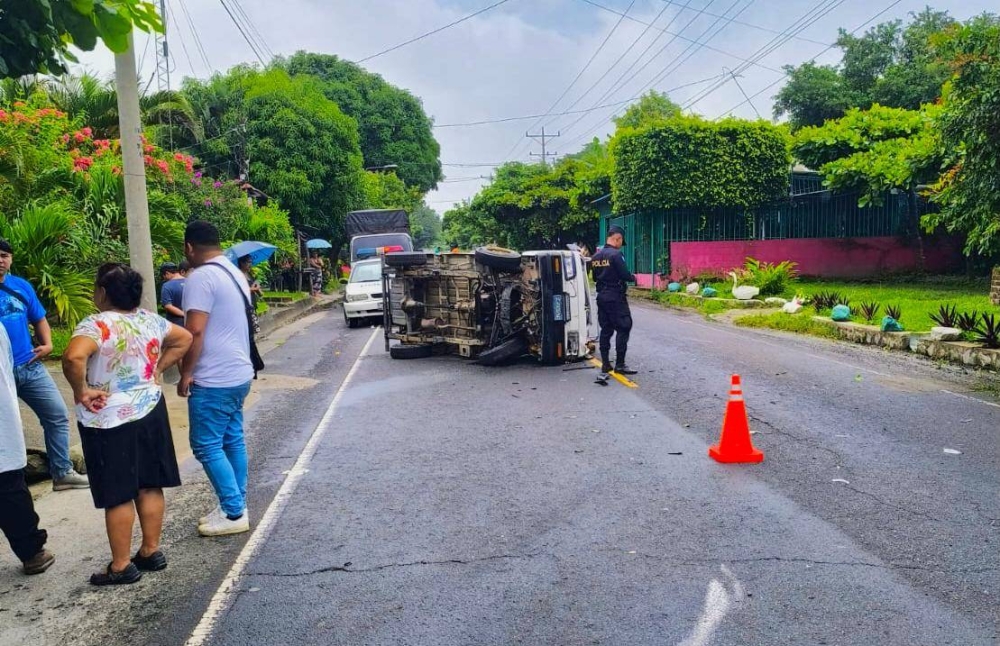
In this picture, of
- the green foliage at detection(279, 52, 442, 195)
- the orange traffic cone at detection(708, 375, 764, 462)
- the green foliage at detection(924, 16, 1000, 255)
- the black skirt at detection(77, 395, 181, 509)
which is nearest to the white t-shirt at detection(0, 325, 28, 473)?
the black skirt at detection(77, 395, 181, 509)

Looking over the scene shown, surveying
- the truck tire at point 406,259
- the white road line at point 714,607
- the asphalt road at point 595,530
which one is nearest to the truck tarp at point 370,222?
the truck tire at point 406,259

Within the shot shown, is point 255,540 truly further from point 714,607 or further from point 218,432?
point 714,607

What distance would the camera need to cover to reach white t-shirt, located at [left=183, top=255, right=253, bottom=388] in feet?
16.2

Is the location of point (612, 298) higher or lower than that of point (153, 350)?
lower

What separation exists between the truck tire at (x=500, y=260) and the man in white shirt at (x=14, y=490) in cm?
761

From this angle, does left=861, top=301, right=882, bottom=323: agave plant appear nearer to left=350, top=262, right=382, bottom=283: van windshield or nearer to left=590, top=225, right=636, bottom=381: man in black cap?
left=590, top=225, right=636, bottom=381: man in black cap

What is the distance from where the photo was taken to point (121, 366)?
440cm

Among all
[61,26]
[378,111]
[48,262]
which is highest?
[378,111]

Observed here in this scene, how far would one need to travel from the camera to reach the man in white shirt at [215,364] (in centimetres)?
496

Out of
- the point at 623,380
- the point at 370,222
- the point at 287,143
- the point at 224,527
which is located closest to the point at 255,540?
the point at 224,527

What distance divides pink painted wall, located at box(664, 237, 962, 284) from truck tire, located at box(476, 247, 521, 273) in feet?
Result: 55.5

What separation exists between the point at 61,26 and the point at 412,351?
9.27 metres

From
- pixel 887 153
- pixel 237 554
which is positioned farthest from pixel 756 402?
pixel 887 153

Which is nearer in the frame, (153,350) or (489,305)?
(153,350)
